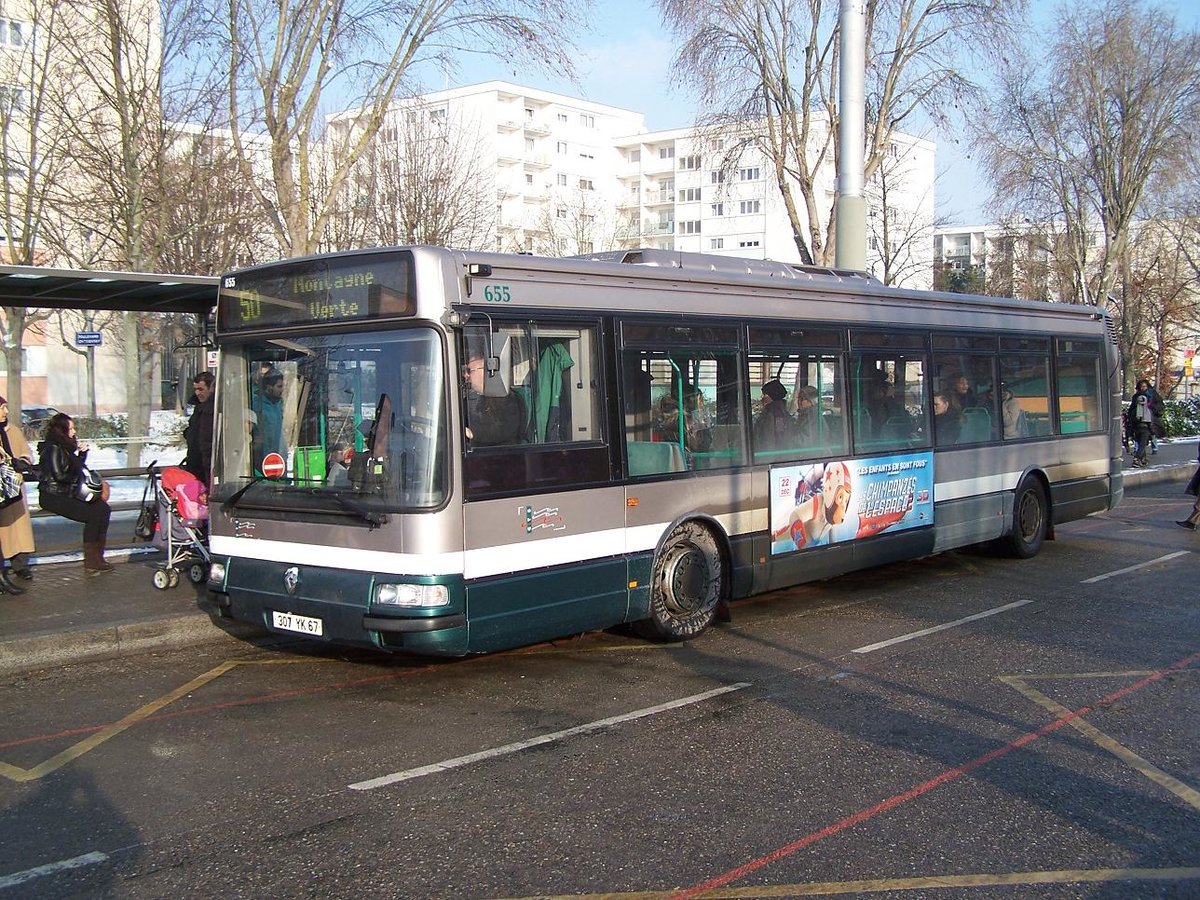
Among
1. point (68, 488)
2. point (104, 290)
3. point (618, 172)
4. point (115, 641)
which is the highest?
point (618, 172)

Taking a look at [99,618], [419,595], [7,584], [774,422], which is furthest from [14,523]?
[774,422]

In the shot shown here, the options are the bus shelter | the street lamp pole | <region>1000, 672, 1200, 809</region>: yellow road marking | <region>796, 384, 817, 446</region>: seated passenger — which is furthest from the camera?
the street lamp pole

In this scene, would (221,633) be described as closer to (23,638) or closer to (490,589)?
(23,638)

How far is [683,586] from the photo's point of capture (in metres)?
8.44

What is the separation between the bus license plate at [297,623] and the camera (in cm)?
705

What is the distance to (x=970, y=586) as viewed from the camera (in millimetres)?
11109

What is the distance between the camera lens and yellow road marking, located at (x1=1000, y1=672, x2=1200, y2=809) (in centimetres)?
536

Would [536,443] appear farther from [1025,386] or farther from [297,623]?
[1025,386]

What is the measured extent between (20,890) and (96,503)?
268 inches

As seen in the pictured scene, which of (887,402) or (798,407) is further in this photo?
(887,402)

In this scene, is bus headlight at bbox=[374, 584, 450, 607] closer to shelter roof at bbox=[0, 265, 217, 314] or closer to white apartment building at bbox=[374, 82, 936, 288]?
shelter roof at bbox=[0, 265, 217, 314]

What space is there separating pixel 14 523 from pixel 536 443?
5.47 m

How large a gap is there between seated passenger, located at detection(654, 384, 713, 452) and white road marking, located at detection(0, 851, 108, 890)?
4.76 m

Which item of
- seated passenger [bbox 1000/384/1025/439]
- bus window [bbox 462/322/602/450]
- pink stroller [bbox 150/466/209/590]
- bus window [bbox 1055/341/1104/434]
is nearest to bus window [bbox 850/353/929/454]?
seated passenger [bbox 1000/384/1025/439]
